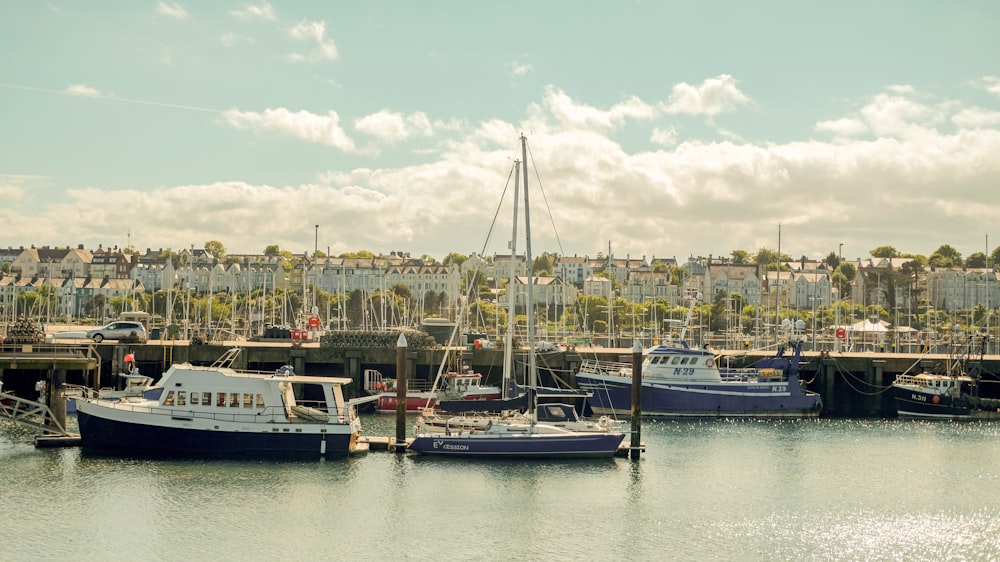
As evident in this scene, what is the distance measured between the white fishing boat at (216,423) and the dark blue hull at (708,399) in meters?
22.2

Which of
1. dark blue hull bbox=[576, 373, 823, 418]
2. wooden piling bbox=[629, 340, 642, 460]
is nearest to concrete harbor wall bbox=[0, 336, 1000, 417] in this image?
dark blue hull bbox=[576, 373, 823, 418]

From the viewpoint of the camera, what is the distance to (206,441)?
4181 centimetres

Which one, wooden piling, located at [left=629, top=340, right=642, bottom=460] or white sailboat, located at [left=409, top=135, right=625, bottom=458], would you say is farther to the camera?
wooden piling, located at [left=629, top=340, right=642, bottom=460]

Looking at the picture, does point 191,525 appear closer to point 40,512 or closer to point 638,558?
point 40,512

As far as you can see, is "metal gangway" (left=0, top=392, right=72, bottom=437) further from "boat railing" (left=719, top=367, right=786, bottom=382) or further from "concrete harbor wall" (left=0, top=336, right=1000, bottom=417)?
"boat railing" (left=719, top=367, right=786, bottom=382)

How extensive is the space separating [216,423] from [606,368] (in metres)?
29.0

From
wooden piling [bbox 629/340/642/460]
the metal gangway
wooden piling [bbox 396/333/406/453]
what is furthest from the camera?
wooden piling [bbox 629/340/642/460]

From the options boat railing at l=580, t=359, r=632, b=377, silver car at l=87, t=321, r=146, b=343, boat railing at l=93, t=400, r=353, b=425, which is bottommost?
boat railing at l=93, t=400, r=353, b=425

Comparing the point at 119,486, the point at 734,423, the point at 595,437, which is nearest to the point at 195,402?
the point at 119,486

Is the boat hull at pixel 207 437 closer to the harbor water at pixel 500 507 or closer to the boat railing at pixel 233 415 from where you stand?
the boat railing at pixel 233 415

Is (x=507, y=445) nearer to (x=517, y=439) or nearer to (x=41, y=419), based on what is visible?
(x=517, y=439)

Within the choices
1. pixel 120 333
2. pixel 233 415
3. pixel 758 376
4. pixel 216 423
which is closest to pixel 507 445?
pixel 233 415

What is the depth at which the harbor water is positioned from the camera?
31.3m

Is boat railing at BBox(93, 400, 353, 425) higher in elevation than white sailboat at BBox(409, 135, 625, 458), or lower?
higher
